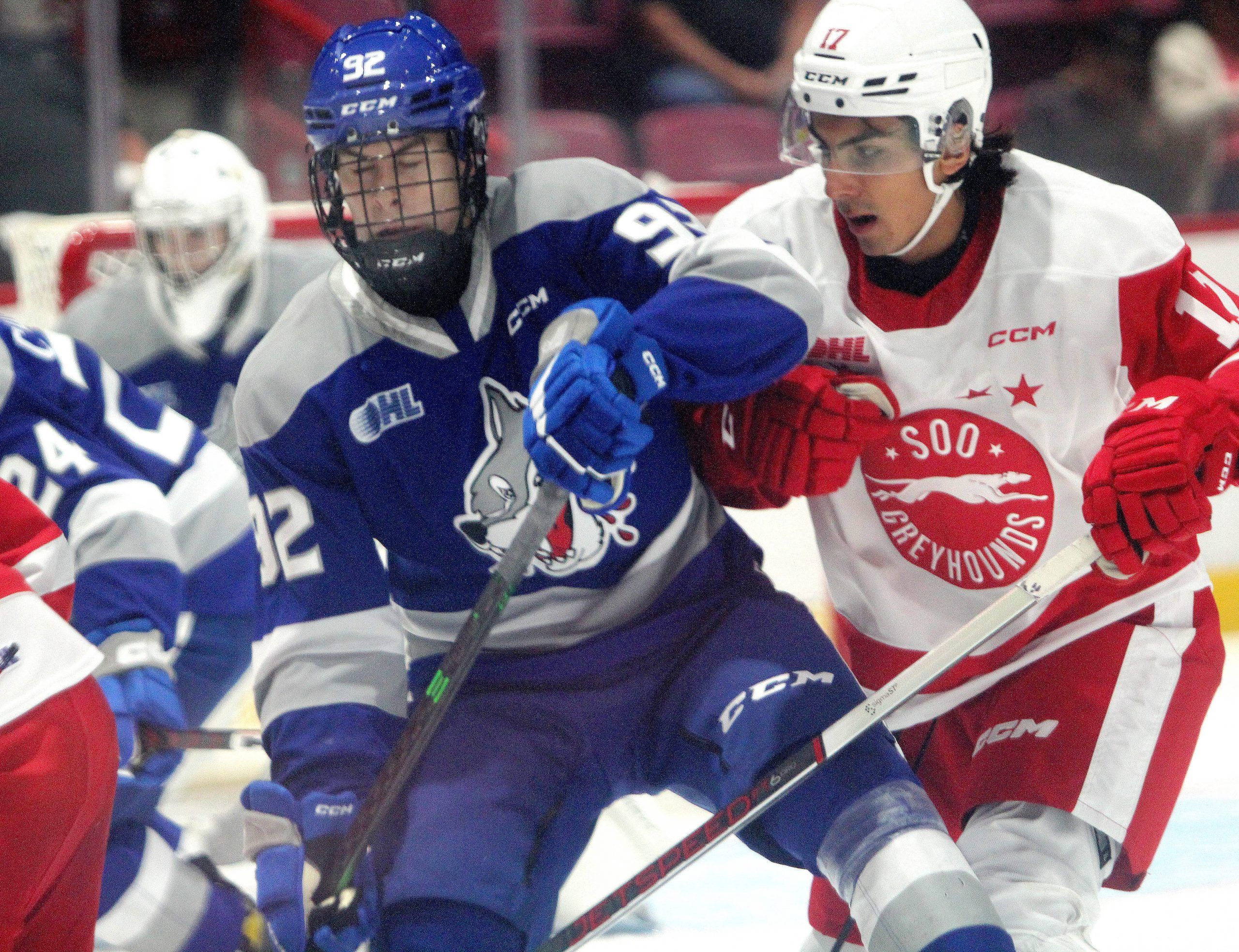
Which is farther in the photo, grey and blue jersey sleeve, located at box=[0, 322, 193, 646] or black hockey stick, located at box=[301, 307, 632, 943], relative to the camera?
grey and blue jersey sleeve, located at box=[0, 322, 193, 646]

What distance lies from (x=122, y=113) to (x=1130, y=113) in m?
2.53

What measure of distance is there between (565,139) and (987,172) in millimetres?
2438

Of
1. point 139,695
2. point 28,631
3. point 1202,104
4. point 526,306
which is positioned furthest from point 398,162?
point 1202,104

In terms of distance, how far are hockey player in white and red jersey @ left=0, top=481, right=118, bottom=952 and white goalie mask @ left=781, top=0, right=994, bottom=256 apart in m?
0.95

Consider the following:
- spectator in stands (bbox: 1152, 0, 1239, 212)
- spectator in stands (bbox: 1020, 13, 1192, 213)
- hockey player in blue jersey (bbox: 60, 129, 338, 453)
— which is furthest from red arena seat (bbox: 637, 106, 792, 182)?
hockey player in blue jersey (bbox: 60, 129, 338, 453)

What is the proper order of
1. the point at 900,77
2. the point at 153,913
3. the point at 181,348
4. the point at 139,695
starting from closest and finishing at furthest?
the point at 900,77
the point at 153,913
the point at 139,695
the point at 181,348

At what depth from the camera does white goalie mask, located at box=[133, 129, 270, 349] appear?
10.8 ft

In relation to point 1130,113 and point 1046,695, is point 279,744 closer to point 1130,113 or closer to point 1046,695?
point 1046,695

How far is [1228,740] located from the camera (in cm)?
304

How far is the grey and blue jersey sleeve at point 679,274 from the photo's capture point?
5.55 feet

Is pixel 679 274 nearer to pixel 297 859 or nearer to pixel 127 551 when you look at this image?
pixel 297 859

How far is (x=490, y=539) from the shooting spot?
1824 millimetres

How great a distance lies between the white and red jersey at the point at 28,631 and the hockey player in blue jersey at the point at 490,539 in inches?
11.0

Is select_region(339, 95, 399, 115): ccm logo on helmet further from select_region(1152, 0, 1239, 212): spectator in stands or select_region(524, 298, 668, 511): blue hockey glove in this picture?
select_region(1152, 0, 1239, 212): spectator in stands
